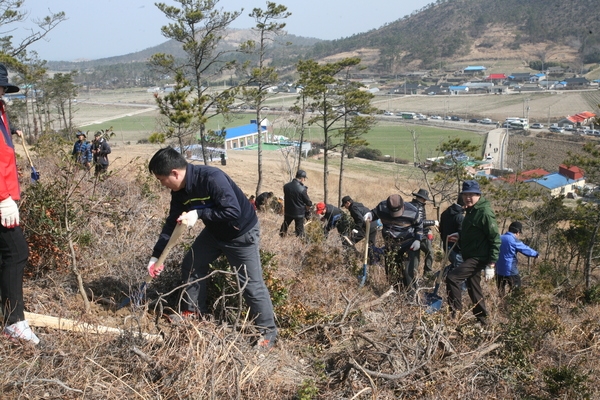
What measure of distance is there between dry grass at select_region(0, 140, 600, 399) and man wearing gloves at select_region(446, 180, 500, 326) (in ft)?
1.08

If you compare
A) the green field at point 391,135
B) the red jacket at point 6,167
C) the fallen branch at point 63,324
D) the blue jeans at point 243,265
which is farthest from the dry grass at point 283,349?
the green field at point 391,135

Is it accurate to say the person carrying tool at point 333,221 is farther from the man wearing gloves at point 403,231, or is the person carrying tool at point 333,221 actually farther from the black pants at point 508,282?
the black pants at point 508,282

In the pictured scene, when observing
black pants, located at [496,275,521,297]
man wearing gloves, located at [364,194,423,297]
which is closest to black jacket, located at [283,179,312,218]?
man wearing gloves, located at [364,194,423,297]

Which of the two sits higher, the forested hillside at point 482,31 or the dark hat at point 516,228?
the forested hillside at point 482,31

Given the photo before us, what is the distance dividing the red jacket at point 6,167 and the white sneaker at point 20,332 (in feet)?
2.44

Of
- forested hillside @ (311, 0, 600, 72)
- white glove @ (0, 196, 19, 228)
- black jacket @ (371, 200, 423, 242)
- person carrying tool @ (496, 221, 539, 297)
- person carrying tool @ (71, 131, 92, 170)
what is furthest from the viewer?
forested hillside @ (311, 0, 600, 72)

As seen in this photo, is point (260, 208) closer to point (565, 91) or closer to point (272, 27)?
point (272, 27)

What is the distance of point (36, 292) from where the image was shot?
11.8ft

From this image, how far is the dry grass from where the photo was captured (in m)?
2.57

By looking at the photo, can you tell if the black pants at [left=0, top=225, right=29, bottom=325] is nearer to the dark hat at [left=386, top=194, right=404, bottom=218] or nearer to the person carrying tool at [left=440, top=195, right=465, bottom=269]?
the dark hat at [left=386, top=194, right=404, bottom=218]

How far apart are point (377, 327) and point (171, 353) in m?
1.44

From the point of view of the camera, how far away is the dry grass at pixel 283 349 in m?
2.57

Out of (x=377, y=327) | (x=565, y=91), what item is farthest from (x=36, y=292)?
(x=565, y=91)

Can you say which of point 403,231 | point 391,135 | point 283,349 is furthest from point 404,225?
point 391,135
